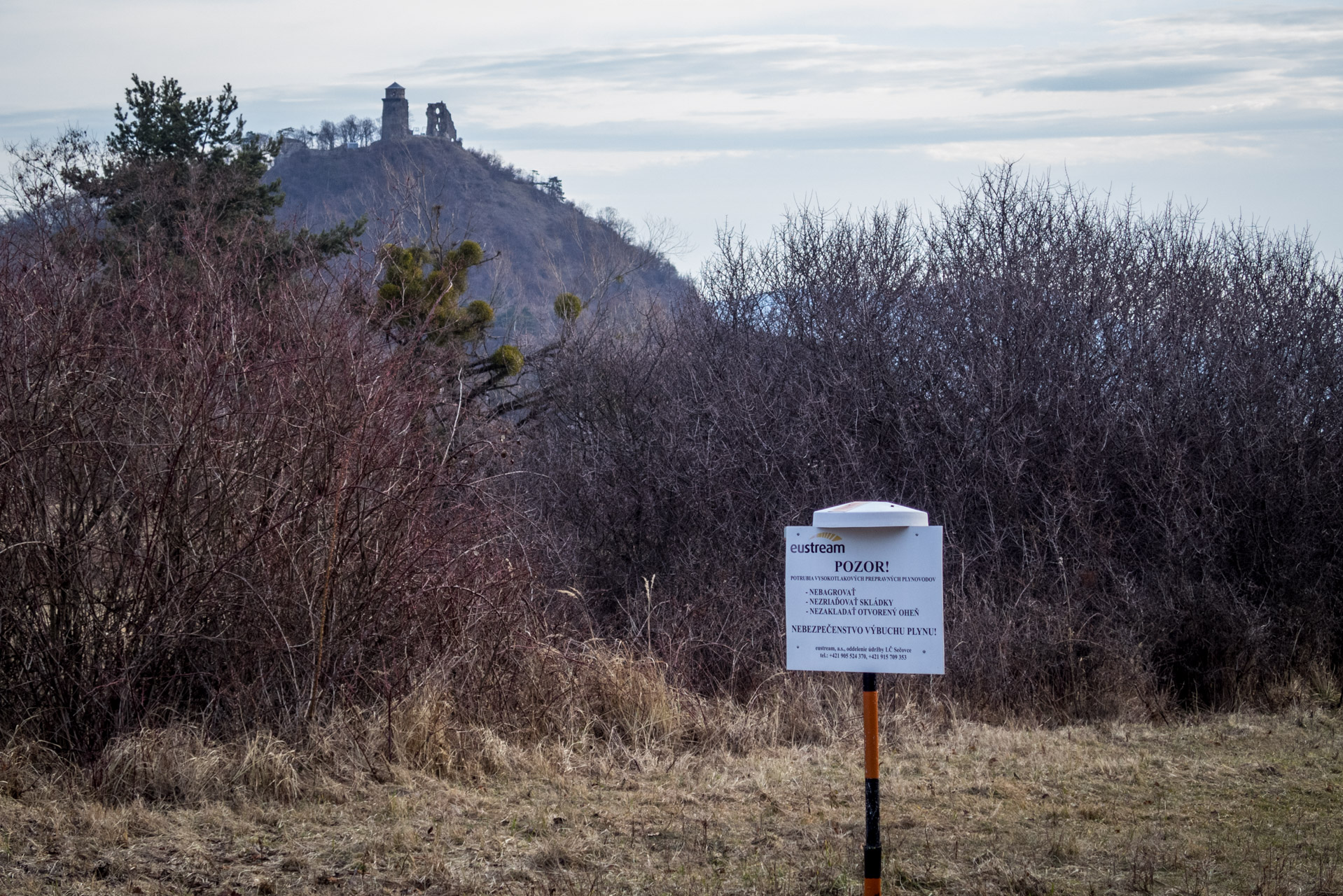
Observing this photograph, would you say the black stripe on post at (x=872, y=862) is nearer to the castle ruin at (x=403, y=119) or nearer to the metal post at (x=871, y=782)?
→ the metal post at (x=871, y=782)

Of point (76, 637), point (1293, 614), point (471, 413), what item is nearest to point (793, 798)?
point (76, 637)

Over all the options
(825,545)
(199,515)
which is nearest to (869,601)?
(825,545)

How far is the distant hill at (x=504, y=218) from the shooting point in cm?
4072

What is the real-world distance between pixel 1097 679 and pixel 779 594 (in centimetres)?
360

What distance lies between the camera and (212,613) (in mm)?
6297

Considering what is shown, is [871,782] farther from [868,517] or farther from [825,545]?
[868,517]

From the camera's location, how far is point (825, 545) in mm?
4227

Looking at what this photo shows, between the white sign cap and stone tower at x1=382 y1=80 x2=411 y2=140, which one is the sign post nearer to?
the white sign cap

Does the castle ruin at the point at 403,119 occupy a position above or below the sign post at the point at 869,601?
above

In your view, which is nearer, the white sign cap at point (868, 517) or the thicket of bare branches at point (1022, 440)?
the white sign cap at point (868, 517)

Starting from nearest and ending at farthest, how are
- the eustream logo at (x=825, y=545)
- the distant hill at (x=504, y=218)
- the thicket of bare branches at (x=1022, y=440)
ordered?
the eustream logo at (x=825, y=545) → the thicket of bare branches at (x=1022, y=440) → the distant hill at (x=504, y=218)

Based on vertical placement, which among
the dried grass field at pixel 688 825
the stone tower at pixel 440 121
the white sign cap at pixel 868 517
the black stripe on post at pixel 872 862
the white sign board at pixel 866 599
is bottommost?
the dried grass field at pixel 688 825

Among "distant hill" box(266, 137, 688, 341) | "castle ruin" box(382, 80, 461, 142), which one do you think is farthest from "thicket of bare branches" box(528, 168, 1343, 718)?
"castle ruin" box(382, 80, 461, 142)

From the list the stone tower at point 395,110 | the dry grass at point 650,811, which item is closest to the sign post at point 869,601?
the dry grass at point 650,811
